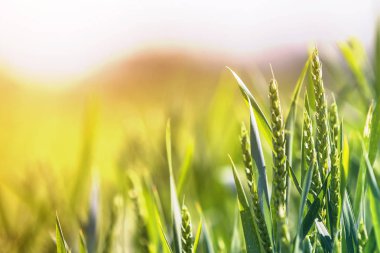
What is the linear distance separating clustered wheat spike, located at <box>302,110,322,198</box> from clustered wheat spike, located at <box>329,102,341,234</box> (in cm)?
1

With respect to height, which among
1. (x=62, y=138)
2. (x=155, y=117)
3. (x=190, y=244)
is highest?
(x=190, y=244)

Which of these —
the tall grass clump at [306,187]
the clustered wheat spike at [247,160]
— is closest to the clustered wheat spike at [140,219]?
the tall grass clump at [306,187]

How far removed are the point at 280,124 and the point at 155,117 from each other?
98 centimetres

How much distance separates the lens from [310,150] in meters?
0.42

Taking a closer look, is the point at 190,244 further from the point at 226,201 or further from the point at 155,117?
the point at 155,117

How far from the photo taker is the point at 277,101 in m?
0.38

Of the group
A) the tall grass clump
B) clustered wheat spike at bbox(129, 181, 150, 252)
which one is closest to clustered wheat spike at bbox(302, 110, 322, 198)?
the tall grass clump

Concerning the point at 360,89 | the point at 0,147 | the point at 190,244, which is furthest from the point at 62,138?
the point at 190,244

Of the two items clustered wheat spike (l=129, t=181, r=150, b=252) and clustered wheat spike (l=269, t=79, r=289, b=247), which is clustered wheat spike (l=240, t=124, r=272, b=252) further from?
clustered wheat spike (l=129, t=181, r=150, b=252)

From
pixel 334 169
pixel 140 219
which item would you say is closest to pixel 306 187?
pixel 334 169

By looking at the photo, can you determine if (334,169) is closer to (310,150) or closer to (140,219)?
(310,150)

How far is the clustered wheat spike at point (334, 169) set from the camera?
41 cm

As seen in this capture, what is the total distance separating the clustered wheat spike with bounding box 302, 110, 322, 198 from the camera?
0.41m

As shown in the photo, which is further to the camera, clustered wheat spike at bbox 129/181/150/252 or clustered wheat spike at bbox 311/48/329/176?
clustered wheat spike at bbox 129/181/150/252
